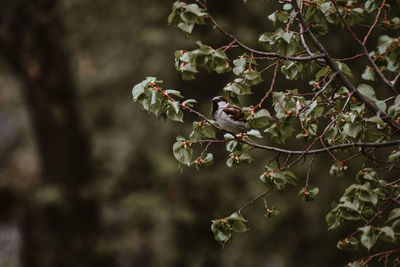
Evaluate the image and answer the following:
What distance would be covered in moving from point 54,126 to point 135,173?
1.29 m

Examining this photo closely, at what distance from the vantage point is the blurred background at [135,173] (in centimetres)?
512

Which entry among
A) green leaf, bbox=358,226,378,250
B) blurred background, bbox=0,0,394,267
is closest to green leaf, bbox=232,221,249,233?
green leaf, bbox=358,226,378,250

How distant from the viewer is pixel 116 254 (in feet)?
18.8

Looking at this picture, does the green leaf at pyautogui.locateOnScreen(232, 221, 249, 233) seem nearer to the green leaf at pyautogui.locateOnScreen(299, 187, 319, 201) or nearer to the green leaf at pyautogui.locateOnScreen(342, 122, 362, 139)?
the green leaf at pyautogui.locateOnScreen(299, 187, 319, 201)

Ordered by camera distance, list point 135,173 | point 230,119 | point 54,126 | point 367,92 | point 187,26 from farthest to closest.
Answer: point 135,173 → point 54,126 → point 230,119 → point 367,92 → point 187,26

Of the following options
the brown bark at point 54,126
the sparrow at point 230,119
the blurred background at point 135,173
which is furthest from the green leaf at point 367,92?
the brown bark at point 54,126

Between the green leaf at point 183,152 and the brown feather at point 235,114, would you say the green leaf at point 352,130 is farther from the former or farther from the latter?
the brown feather at point 235,114

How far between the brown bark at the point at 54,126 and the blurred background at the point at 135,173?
13 millimetres

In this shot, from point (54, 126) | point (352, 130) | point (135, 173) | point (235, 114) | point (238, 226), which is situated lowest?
point (135, 173)

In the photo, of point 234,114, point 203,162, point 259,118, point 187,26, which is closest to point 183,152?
point 203,162

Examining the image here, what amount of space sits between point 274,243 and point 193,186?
1.55 meters

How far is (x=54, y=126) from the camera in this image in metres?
5.43

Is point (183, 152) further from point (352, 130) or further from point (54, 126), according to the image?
point (54, 126)

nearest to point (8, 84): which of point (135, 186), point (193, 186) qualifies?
point (135, 186)
